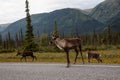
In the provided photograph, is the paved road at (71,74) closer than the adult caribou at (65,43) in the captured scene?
Yes

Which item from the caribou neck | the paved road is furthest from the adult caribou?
the paved road

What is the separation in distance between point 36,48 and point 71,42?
55.3 m

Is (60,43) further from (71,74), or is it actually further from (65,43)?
(71,74)

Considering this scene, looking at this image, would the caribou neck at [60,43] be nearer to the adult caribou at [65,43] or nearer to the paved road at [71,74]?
the adult caribou at [65,43]

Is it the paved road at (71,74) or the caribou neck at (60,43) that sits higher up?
A: the caribou neck at (60,43)

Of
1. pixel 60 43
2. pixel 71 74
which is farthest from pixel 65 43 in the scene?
pixel 71 74

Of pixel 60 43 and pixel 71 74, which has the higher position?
pixel 60 43

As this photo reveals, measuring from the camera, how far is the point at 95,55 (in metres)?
27.4

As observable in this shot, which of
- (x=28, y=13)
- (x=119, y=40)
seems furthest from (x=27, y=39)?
(x=119, y=40)

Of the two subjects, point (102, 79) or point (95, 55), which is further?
point (95, 55)

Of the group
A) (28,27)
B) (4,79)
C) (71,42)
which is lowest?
(4,79)

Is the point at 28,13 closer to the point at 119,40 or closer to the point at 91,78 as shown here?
the point at 91,78

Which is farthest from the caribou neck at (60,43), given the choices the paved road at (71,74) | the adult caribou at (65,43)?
the paved road at (71,74)

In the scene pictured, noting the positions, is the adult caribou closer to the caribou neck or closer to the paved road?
the caribou neck
